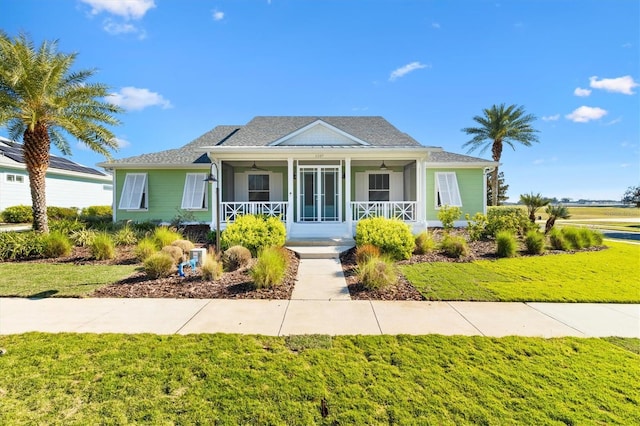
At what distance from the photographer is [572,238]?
412 inches

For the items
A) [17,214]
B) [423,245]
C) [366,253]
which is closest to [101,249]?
[366,253]

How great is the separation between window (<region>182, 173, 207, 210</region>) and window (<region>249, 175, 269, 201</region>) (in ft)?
7.45

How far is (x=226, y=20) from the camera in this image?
10.5 meters


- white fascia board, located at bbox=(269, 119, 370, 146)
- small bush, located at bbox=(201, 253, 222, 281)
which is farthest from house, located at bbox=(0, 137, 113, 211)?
small bush, located at bbox=(201, 253, 222, 281)

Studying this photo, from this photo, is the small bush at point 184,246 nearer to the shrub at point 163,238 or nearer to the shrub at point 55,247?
the shrub at point 163,238

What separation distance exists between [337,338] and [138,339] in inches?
106

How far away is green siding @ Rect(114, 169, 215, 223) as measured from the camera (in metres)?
14.5

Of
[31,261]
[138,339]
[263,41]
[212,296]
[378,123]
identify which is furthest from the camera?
[378,123]

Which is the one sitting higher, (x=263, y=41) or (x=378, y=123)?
(x=263, y=41)

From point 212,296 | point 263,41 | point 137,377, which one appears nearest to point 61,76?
point 263,41

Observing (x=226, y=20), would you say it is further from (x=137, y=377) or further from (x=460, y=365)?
(x=460, y=365)

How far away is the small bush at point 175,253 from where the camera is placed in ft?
25.2

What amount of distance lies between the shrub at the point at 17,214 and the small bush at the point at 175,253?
18.0 meters

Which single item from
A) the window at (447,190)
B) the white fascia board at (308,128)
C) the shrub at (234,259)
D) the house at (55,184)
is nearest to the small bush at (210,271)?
the shrub at (234,259)
